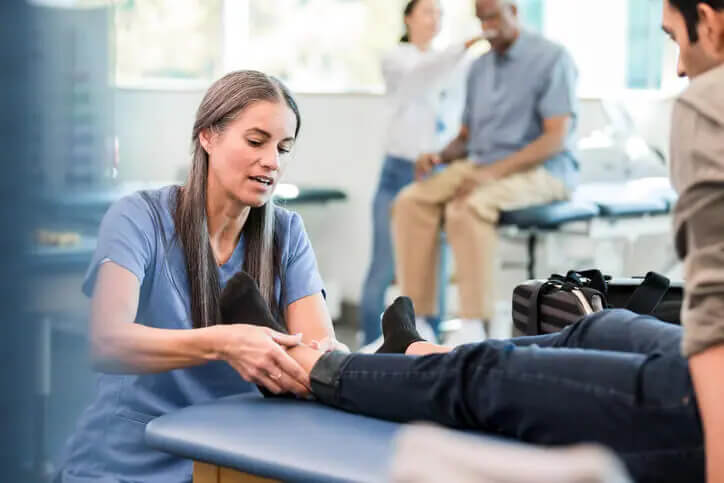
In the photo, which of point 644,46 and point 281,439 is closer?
point 281,439

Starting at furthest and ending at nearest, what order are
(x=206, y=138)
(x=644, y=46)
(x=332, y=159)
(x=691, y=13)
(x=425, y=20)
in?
1. (x=332, y=159)
2. (x=644, y=46)
3. (x=425, y=20)
4. (x=206, y=138)
5. (x=691, y=13)

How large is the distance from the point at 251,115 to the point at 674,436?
0.85 meters

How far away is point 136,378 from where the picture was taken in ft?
5.47

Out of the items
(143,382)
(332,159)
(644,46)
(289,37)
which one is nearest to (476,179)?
(332,159)

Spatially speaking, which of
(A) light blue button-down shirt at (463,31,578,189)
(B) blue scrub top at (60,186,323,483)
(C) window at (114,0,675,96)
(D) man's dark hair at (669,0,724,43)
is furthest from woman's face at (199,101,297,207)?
(C) window at (114,0,675,96)

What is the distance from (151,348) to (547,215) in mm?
2264

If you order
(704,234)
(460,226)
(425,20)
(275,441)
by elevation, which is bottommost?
(460,226)

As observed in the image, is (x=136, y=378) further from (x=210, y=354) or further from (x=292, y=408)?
(x=292, y=408)

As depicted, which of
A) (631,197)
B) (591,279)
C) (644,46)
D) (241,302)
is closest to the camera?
(241,302)

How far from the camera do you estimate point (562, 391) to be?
1.39 m

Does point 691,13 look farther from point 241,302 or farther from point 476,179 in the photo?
point 476,179

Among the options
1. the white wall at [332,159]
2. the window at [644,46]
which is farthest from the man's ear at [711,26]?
the white wall at [332,159]

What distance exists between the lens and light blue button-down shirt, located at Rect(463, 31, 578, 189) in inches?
146

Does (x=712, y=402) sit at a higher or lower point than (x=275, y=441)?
higher
